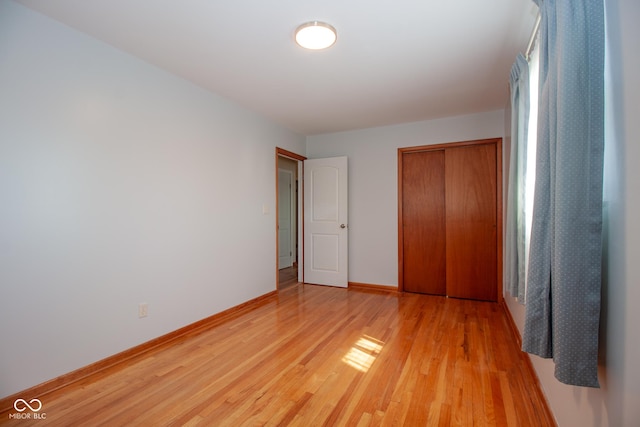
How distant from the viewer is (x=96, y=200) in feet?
7.04

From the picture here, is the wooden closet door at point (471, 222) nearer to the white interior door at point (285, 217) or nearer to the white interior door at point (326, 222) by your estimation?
the white interior door at point (326, 222)

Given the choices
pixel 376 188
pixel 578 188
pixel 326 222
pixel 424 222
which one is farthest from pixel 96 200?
pixel 424 222

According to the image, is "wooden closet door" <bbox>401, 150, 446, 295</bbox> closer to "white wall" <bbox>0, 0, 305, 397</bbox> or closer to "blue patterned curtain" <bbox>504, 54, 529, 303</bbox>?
"blue patterned curtain" <bbox>504, 54, 529, 303</bbox>

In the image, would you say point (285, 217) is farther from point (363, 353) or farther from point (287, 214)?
point (363, 353)

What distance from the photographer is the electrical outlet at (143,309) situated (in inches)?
95.6

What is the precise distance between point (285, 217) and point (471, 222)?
375 cm

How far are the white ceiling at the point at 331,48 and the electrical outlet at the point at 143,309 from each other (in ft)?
6.63

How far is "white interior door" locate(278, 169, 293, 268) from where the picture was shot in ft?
20.6

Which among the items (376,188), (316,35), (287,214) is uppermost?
(316,35)

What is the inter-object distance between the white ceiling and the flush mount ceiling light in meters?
0.04

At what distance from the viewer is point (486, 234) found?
382 cm

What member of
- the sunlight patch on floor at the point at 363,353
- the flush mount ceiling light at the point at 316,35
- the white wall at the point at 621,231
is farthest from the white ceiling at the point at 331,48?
the sunlight patch on floor at the point at 363,353

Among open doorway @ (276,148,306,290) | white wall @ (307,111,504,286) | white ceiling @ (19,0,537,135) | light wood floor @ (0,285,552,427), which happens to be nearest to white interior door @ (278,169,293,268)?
open doorway @ (276,148,306,290)

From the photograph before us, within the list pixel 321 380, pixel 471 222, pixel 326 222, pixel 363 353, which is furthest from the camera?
pixel 326 222
